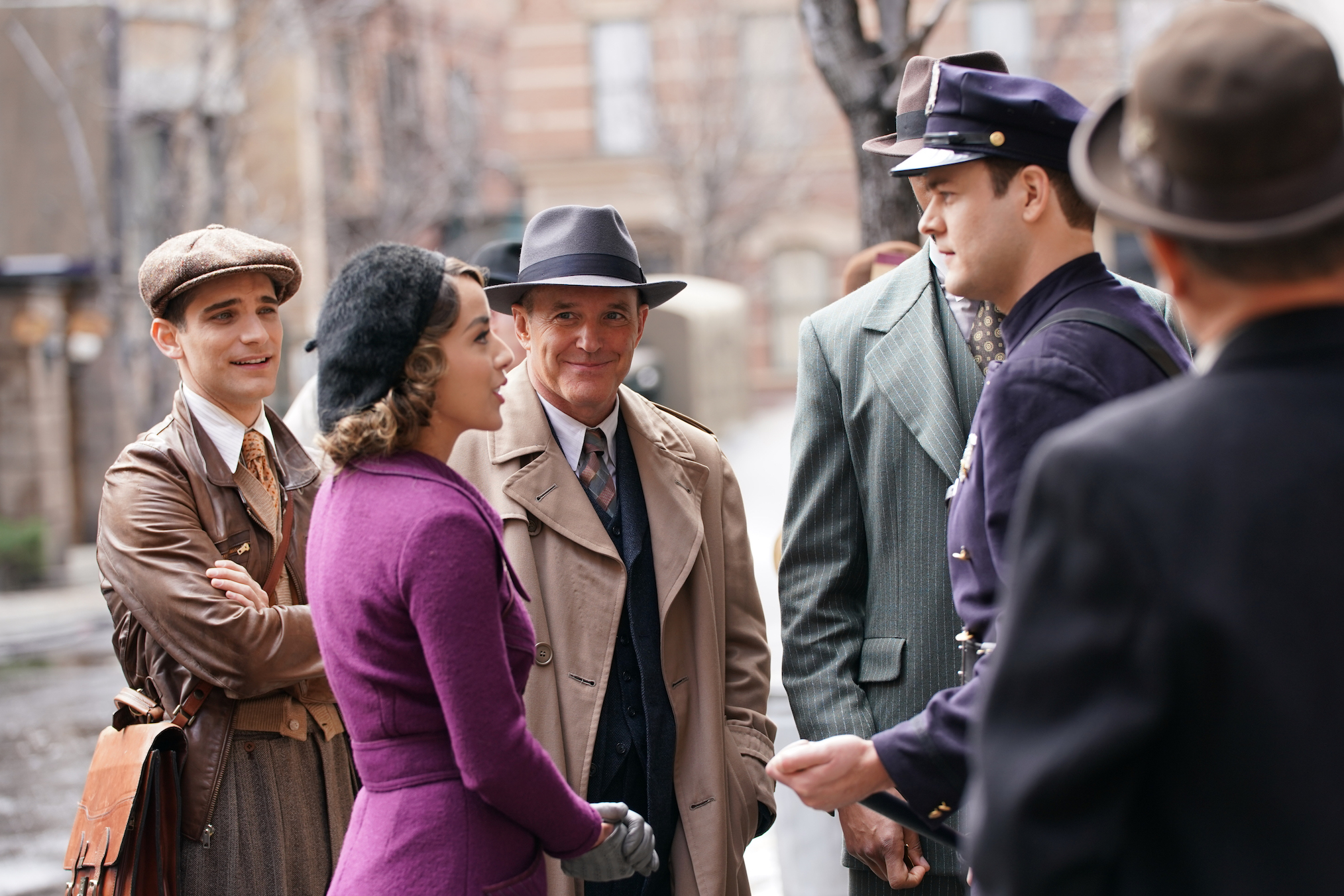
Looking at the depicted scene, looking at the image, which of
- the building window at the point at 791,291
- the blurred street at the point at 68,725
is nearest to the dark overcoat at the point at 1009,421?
the blurred street at the point at 68,725

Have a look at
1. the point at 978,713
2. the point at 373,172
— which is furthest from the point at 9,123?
the point at 978,713

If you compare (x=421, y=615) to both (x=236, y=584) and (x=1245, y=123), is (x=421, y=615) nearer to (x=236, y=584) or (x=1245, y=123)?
(x=236, y=584)

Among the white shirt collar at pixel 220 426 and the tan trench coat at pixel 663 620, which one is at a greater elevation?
the white shirt collar at pixel 220 426

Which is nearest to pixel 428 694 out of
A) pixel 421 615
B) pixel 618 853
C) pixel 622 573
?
pixel 421 615

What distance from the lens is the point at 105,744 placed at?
2.92 metres

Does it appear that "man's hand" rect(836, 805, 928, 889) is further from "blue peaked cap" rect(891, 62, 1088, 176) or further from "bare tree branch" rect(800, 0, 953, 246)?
"bare tree branch" rect(800, 0, 953, 246)

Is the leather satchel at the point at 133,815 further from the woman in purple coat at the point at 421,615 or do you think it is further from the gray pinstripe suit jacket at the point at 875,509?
the gray pinstripe suit jacket at the point at 875,509

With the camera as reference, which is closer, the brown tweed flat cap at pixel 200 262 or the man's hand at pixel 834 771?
the man's hand at pixel 834 771

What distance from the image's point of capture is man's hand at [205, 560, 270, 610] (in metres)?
2.95

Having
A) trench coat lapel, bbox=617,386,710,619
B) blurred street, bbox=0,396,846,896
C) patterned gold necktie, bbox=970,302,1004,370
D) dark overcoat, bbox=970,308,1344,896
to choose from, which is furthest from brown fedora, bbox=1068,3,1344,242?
blurred street, bbox=0,396,846,896

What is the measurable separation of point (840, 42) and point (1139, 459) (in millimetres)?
4158

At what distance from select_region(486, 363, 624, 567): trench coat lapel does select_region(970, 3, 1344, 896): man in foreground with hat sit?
172 centimetres

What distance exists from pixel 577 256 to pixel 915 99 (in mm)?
876

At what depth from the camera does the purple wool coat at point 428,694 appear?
2119 mm
